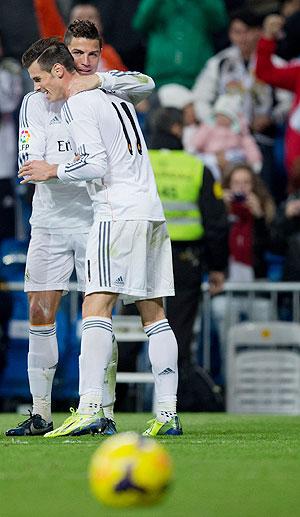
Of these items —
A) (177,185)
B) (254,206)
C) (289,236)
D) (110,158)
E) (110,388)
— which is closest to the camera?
(110,158)

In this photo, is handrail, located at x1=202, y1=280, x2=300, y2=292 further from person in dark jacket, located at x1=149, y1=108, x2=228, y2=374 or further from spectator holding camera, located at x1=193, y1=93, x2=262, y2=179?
spectator holding camera, located at x1=193, y1=93, x2=262, y2=179

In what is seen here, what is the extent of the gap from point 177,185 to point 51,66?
346cm

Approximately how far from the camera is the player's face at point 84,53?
823 cm

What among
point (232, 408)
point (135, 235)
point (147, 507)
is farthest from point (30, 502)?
point (232, 408)

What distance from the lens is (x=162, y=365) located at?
8.04m

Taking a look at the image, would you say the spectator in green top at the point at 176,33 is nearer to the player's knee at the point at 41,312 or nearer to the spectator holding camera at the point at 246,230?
the spectator holding camera at the point at 246,230

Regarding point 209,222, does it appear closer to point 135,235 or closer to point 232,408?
point 232,408

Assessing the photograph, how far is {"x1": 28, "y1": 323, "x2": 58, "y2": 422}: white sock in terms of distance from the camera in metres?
8.40

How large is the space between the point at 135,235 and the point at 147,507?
3.43 meters

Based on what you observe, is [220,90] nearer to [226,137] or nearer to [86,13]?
[226,137]

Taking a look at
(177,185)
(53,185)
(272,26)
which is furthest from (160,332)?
(272,26)

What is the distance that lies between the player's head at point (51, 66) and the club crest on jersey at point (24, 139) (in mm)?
253

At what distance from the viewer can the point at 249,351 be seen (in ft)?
41.5

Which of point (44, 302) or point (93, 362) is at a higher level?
point (44, 302)
